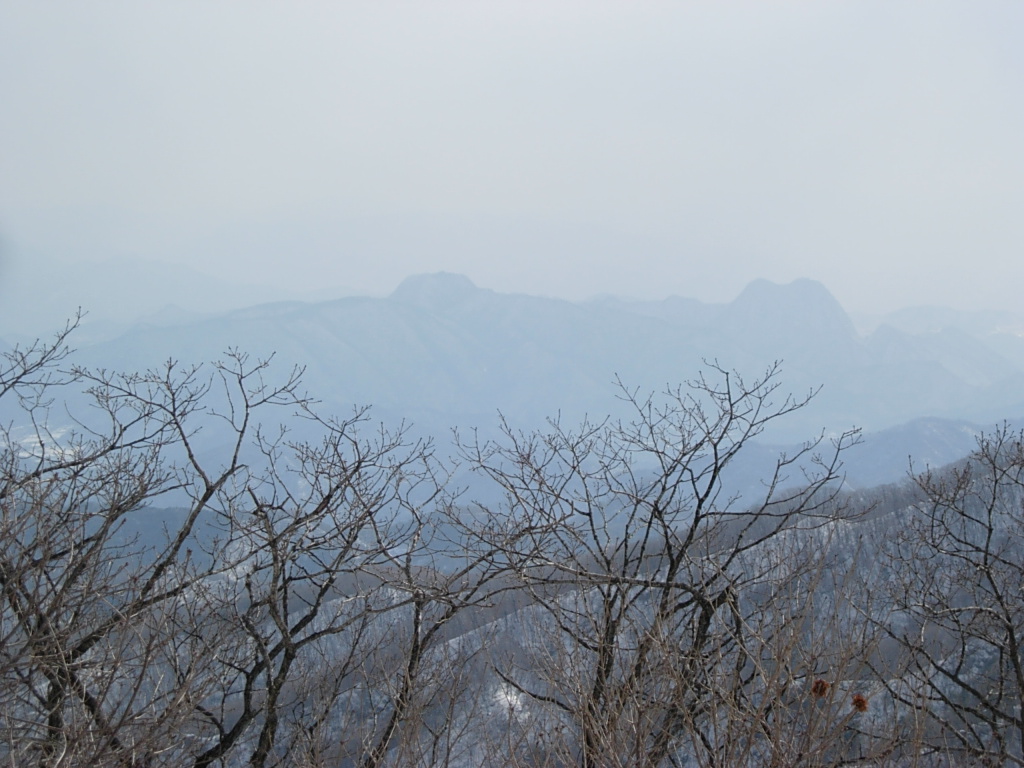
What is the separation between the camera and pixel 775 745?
346 centimetres

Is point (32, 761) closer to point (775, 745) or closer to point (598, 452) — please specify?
point (775, 745)

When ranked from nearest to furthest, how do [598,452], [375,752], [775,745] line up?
1. [775,745]
2. [375,752]
3. [598,452]

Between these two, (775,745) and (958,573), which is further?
(958,573)

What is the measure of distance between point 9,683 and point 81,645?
1.55 meters

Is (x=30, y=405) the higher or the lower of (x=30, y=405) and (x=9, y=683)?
the higher

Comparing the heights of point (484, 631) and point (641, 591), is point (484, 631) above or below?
below

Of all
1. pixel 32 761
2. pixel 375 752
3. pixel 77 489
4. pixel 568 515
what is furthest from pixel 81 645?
pixel 568 515

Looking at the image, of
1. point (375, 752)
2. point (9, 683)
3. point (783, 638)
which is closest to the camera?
point (783, 638)

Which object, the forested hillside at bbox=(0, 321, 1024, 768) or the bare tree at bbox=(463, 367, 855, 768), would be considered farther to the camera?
the bare tree at bbox=(463, 367, 855, 768)

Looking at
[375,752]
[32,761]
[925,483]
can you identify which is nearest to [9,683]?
[32,761]

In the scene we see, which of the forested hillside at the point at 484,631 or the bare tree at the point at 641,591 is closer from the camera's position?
the forested hillside at the point at 484,631

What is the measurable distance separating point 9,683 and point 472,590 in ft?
11.8

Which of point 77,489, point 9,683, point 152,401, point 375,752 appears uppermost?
point 152,401

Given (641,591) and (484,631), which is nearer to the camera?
(641,591)
